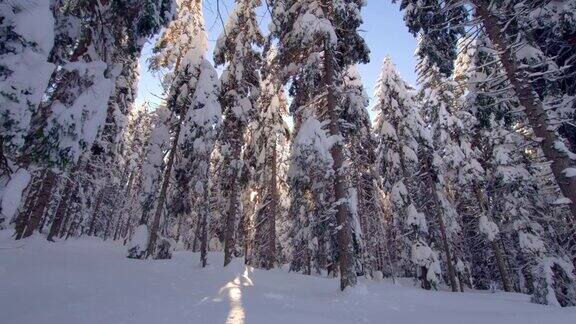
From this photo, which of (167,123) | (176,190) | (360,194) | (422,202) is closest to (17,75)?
(167,123)

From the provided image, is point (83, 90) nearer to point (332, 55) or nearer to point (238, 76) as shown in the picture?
point (332, 55)

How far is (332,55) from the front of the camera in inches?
523

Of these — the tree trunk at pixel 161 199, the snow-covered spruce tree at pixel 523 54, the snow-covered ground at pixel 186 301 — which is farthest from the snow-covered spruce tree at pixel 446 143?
the tree trunk at pixel 161 199

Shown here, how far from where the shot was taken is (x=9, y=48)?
461cm

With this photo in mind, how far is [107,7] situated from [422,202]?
24.7 meters

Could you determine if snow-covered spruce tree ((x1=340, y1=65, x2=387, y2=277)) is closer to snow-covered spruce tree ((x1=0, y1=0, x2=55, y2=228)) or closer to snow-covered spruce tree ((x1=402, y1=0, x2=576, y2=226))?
snow-covered spruce tree ((x1=402, y1=0, x2=576, y2=226))

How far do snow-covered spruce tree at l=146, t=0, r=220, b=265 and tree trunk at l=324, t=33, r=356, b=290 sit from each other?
671 centimetres

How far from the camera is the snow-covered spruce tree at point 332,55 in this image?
1196 cm

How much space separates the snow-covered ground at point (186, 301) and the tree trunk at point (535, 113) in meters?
2.98

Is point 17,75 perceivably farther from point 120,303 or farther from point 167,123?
point 167,123

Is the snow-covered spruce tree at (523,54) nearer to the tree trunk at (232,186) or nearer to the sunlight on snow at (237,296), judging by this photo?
the sunlight on snow at (237,296)

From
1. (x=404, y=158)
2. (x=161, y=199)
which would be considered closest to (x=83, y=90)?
(x=161, y=199)

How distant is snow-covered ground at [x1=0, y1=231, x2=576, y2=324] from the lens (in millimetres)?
→ 7566

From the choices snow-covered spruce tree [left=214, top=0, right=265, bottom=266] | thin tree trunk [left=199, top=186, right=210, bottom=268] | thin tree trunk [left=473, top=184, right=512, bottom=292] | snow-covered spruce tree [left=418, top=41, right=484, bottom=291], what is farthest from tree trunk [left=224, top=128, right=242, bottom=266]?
thin tree trunk [left=473, top=184, right=512, bottom=292]
